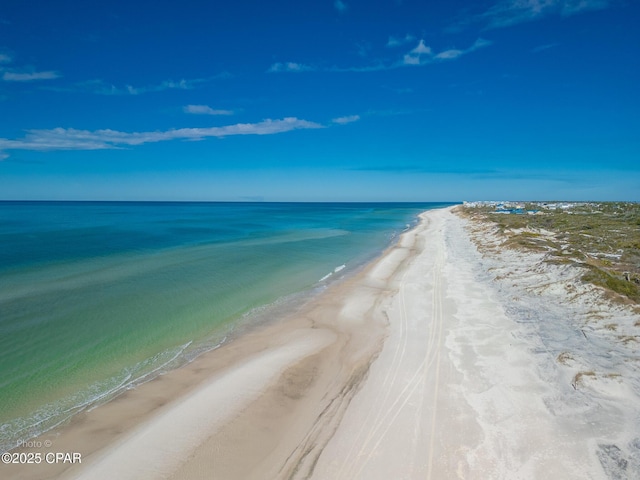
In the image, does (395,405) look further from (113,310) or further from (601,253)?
(601,253)

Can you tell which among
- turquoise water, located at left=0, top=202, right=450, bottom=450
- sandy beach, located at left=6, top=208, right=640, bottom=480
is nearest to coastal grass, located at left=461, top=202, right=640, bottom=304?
sandy beach, located at left=6, top=208, right=640, bottom=480

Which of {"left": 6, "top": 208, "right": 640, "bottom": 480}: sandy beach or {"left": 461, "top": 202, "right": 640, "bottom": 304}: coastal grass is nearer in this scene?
{"left": 6, "top": 208, "right": 640, "bottom": 480}: sandy beach

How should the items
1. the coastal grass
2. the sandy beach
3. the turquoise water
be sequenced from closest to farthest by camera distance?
the sandy beach, the turquoise water, the coastal grass

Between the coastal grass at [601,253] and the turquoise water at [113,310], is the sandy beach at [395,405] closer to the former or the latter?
the coastal grass at [601,253]

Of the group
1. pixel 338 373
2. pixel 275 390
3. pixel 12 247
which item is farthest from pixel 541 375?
pixel 12 247

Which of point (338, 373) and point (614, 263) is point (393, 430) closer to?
point (338, 373)

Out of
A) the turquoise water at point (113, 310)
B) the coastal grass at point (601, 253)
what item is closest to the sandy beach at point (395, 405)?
the coastal grass at point (601, 253)

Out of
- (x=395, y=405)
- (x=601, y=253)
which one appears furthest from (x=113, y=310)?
(x=601, y=253)

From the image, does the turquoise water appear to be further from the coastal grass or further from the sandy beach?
the coastal grass

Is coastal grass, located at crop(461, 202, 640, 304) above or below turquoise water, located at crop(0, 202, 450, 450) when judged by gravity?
above
